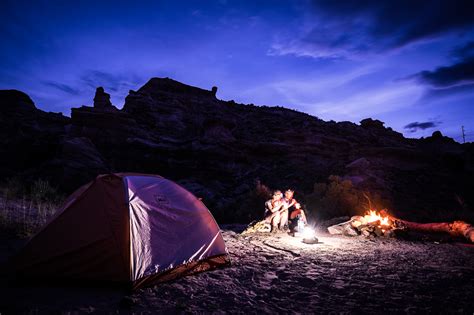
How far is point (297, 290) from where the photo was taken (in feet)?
14.1

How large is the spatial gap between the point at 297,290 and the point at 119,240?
3.02 metres

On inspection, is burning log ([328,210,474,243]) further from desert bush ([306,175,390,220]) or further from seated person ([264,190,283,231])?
seated person ([264,190,283,231])

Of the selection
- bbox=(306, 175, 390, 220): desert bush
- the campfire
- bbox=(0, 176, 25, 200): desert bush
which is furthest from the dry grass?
bbox=(306, 175, 390, 220): desert bush

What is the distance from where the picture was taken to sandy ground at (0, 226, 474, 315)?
360 centimetres

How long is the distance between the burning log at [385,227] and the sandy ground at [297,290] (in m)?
1.76

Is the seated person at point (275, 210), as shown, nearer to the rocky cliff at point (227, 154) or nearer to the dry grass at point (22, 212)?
the rocky cliff at point (227, 154)

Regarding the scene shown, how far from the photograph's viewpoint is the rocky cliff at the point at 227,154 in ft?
56.0

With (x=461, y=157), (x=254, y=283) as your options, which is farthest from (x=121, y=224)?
(x=461, y=157)

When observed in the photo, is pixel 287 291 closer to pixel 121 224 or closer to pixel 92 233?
pixel 121 224

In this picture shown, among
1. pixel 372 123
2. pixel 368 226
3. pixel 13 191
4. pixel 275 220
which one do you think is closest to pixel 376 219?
pixel 368 226

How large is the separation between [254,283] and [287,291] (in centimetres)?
63

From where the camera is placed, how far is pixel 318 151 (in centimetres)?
2875

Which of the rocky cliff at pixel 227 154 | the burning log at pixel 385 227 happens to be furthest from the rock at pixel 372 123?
the burning log at pixel 385 227

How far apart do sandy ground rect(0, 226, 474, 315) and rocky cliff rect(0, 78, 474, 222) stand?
7657 mm
